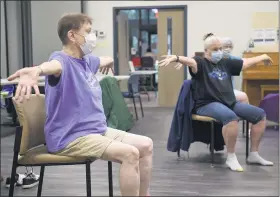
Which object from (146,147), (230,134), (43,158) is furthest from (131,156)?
(230,134)

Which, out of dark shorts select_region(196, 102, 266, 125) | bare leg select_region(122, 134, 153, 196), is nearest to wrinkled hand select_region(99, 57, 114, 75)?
bare leg select_region(122, 134, 153, 196)

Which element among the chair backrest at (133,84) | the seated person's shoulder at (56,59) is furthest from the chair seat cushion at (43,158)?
the chair backrest at (133,84)

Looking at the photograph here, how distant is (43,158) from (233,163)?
1.89m

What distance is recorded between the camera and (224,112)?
310 cm

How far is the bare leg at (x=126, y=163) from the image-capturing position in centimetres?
155

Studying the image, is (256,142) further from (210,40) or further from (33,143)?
(33,143)

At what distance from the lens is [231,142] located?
3.31 meters

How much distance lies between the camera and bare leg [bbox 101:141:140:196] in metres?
1.55

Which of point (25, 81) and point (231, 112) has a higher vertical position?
point (25, 81)

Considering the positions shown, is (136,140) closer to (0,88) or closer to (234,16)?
(0,88)

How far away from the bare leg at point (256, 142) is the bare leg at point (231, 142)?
0.19 meters

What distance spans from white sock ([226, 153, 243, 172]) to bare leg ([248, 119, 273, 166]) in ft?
0.66

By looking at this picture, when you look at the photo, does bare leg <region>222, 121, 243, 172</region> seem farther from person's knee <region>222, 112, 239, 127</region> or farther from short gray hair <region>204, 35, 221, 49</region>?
short gray hair <region>204, 35, 221, 49</region>

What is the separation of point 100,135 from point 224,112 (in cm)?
158
